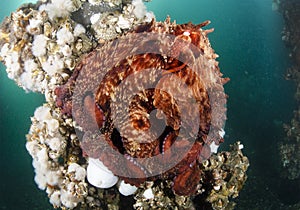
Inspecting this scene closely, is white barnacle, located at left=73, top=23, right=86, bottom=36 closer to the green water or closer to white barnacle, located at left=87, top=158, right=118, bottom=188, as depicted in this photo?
white barnacle, located at left=87, top=158, right=118, bottom=188

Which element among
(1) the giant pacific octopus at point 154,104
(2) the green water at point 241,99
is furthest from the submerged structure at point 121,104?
(2) the green water at point 241,99

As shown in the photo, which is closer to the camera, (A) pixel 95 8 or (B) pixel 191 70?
(B) pixel 191 70

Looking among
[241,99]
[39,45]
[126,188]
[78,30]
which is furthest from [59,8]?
[241,99]

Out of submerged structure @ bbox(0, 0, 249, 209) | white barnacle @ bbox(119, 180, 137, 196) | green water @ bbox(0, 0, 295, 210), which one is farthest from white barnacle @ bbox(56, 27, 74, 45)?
green water @ bbox(0, 0, 295, 210)

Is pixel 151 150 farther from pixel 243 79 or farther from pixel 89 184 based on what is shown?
pixel 243 79

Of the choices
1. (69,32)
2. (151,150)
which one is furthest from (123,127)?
(69,32)

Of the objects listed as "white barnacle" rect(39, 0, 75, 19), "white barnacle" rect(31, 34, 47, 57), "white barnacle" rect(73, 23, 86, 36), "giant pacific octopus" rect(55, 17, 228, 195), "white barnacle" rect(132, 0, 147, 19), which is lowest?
"giant pacific octopus" rect(55, 17, 228, 195)
